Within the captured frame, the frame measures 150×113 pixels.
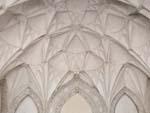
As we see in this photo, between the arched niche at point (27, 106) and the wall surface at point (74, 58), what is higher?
the wall surface at point (74, 58)

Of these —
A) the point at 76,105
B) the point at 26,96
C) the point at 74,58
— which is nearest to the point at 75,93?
the point at 76,105

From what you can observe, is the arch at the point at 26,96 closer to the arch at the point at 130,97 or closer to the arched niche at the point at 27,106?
the arched niche at the point at 27,106

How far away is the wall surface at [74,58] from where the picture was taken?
13398mm

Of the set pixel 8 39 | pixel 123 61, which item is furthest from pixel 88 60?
pixel 8 39

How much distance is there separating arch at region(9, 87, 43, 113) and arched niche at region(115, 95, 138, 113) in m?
3.21

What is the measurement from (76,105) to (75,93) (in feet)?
1.72

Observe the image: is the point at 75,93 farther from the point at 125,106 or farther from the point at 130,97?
the point at 130,97

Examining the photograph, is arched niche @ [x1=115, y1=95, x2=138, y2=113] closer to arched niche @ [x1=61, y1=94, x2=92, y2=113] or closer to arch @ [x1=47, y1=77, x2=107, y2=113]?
arch @ [x1=47, y1=77, x2=107, y2=113]

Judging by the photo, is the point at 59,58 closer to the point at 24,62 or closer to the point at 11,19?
the point at 24,62

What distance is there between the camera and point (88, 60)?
48.6ft

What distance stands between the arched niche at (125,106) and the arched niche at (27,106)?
3.43m

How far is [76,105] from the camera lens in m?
14.6

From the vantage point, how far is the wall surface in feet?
44.0

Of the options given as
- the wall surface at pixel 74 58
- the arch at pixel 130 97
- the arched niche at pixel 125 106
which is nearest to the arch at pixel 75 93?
the wall surface at pixel 74 58
